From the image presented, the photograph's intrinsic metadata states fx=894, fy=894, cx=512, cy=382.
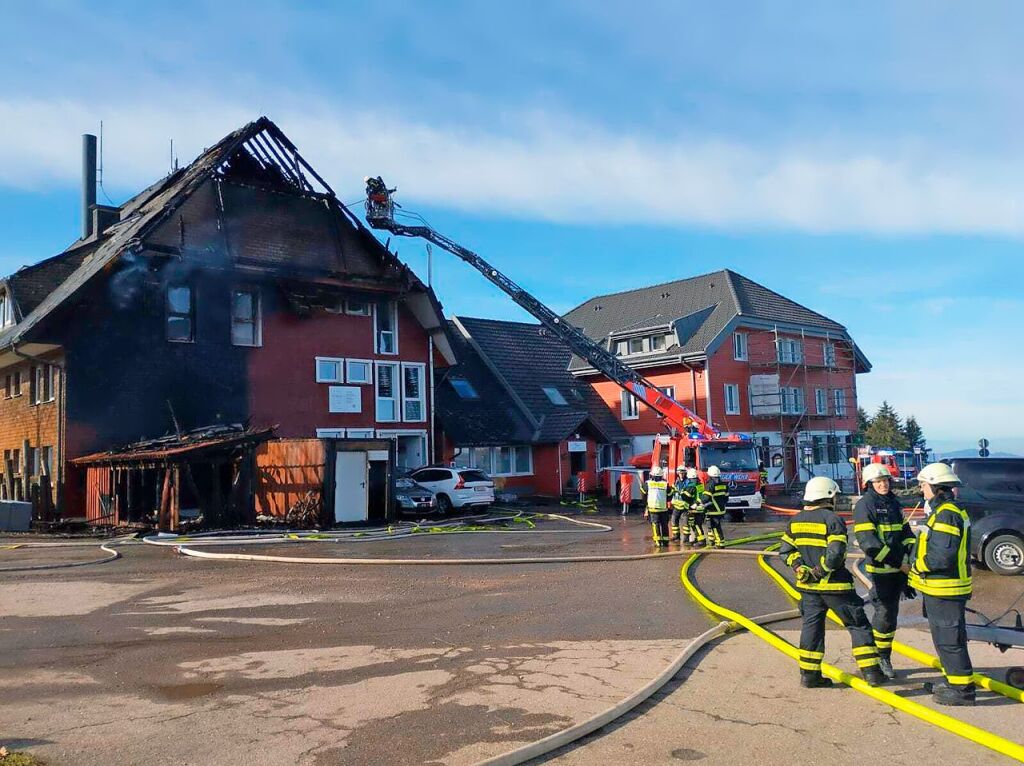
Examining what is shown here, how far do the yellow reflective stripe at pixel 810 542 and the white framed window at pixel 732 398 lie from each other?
35.1 m

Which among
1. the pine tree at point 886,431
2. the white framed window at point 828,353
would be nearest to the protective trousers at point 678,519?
the white framed window at point 828,353

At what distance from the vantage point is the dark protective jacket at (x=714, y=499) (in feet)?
52.3

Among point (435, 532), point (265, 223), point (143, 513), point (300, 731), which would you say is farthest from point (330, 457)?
point (300, 731)

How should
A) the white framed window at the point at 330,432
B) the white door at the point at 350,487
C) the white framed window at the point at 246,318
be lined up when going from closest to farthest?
the white door at the point at 350,487 → the white framed window at the point at 246,318 → the white framed window at the point at 330,432

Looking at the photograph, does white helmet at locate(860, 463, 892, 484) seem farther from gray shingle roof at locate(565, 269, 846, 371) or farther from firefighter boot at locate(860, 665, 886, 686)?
gray shingle roof at locate(565, 269, 846, 371)

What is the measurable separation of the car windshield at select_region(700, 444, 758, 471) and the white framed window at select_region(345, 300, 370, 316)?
1177cm

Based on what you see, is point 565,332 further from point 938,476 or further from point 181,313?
point 938,476

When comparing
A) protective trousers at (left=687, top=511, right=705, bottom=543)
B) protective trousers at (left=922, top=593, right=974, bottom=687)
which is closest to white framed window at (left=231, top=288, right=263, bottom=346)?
protective trousers at (left=687, top=511, right=705, bottom=543)

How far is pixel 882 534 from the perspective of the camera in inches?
269

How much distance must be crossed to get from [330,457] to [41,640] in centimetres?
1270

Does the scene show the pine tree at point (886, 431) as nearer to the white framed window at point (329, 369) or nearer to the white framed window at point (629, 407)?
the white framed window at point (629, 407)

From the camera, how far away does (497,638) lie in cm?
851

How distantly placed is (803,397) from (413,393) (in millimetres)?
23540

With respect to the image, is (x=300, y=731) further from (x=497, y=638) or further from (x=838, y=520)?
(x=838, y=520)
